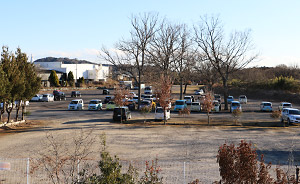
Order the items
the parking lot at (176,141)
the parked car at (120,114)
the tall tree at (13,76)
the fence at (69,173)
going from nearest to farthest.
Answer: the fence at (69,173), the parking lot at (176,141), the tall tree at (13,76), the parked car at (120,114)

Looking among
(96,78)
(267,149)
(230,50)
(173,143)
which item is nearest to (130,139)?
(173,143)

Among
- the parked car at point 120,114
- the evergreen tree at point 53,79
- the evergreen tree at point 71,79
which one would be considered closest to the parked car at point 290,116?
the parked car at point 120,114

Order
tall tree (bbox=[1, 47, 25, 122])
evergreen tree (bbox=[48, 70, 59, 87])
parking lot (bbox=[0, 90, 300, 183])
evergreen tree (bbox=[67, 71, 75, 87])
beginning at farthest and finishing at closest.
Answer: evergreen tree (bbox=[67, 71, 75, 87])
evergreen tree (bbox=[48, 70, 59, 87])
tall tree (bbox=[1, 47, 25, 122])
parking lot (bbox=[0, 90, 300, 183])

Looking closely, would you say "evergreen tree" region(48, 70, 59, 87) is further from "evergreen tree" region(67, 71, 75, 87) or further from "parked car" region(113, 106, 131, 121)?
"parked car" region(113, 106, 131, 121)

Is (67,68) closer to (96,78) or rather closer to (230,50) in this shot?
(96,78)

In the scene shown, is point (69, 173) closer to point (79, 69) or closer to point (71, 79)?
point (71, 79)

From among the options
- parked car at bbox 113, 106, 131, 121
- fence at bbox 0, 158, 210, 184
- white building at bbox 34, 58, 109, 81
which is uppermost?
white building at bbox 34, 58, 109, 81

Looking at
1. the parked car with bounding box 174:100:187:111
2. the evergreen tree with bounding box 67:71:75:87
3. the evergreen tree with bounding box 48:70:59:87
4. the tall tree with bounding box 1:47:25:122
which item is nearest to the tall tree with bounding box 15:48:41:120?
the tall tree with bounding box 1:47:25:122

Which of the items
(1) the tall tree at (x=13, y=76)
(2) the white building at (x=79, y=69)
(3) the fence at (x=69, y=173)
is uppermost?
(2) the white building at (x=79, y=69)

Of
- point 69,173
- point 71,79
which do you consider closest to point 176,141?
point 69,173

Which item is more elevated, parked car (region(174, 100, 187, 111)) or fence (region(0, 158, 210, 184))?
parked car (region(174, 100, 187, 111))

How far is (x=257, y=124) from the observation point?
29891 mm

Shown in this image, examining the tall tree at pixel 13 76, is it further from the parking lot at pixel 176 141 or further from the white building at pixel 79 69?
the white building at pixel 79 69

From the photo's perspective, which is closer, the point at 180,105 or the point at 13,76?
the point at 13,76
